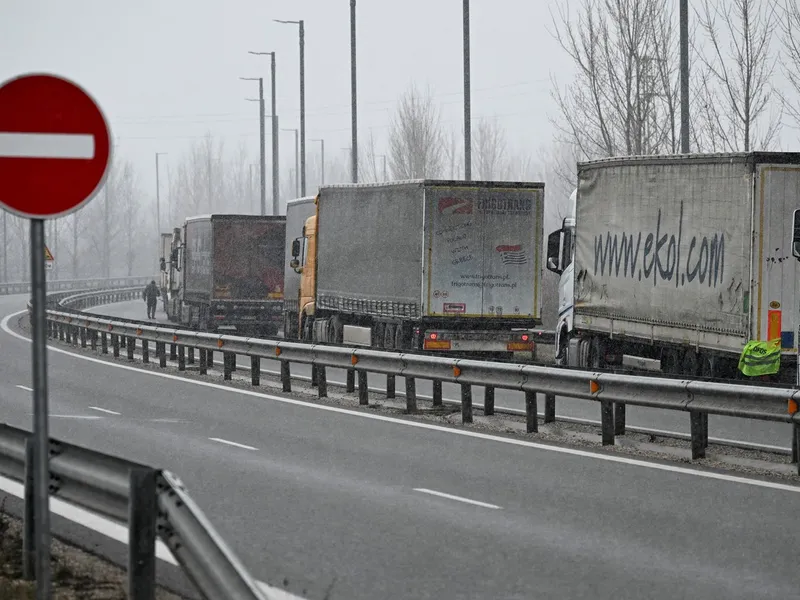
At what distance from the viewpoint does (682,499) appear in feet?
37.8

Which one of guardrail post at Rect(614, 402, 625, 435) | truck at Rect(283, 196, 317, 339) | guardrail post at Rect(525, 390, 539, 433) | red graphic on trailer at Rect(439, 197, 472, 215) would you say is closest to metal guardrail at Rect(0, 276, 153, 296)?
truck at Rect(283, 196, 317, 339)

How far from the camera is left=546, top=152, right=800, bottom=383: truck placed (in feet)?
60.5

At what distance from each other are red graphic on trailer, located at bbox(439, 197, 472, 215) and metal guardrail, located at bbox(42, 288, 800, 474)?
4.56m

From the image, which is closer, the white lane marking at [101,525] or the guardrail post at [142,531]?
the guardrail post at [142,531]

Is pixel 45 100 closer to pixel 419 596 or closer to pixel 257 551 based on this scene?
pixel 419 596

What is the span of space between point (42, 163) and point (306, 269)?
27.8 m

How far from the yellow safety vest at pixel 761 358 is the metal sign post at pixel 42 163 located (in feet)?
42.7

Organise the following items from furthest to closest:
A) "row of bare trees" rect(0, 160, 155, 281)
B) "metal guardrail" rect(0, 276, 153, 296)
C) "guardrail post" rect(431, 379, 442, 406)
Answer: "row of bare trees" rect(0, 160, 155, 281)
"metal guardrail" rect(0, 276, 153, 296)
"guardrail post" rect(431, 379, 442, 406)

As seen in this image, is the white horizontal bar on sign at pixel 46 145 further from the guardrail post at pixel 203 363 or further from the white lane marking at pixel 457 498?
the guardrail post at pixel 203 363

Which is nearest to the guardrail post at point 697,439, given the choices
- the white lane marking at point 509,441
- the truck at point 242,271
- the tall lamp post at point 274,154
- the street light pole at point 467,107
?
the white lane marking at point 509,441

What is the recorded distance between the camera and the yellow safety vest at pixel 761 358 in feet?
60.1

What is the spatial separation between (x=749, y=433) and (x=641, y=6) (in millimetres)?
28174

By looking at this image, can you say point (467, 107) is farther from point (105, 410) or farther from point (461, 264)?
point (105, 410)

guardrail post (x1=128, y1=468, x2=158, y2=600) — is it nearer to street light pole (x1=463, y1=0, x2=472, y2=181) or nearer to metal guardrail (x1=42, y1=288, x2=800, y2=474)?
metal guardrail (x1=42, y1=288, x2=800, y2=474)
